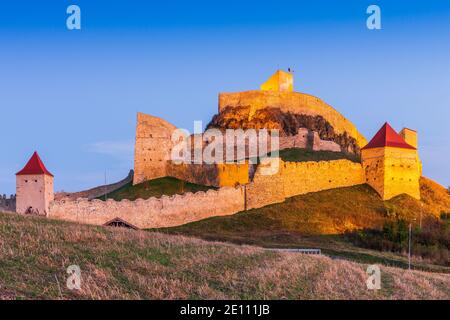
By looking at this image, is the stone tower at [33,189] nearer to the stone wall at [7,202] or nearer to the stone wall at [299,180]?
the stone wall at [7,202]

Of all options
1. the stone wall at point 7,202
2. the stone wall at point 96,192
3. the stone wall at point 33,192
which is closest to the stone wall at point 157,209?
the stone wall at point 33,192

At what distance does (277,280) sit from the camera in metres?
13.1

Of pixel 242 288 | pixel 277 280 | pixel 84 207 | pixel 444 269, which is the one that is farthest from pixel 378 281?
pixel 84 207

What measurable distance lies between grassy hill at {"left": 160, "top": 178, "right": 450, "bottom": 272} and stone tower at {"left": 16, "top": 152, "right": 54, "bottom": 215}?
29.2 ft

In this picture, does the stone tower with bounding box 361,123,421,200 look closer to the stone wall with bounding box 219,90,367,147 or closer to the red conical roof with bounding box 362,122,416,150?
the red conical roof with bounding box 362,122,416,150

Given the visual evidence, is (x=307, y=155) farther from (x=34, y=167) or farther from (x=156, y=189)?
(x=34, y=167)

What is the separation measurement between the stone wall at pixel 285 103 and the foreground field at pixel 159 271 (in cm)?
5250

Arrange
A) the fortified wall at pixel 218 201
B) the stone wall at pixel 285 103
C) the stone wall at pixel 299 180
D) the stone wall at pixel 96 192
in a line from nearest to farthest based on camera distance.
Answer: the fortified wall at pixel 218 201 < the stone wall at pixel 299 180 < the stone wall at pixel 96 192 < the stone wall at pixel 285 103

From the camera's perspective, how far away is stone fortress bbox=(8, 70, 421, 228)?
36312 mm

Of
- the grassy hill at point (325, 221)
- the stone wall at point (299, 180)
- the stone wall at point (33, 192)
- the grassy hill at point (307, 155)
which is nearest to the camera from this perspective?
the grassy hill at point (325, 221)

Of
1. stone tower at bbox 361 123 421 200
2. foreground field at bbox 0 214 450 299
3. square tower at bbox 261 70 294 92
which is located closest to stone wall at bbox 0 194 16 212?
foreground field at bbox 0 214 450 299

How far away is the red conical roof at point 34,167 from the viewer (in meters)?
38.8

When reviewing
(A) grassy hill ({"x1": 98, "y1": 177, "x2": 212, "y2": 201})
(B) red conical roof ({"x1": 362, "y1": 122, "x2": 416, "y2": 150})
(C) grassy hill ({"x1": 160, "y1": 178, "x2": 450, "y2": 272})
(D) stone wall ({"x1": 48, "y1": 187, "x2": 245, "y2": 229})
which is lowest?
(C) grassy hill ({"x1": 160, "y1": 178, "x2": 450, "y2": 272})
